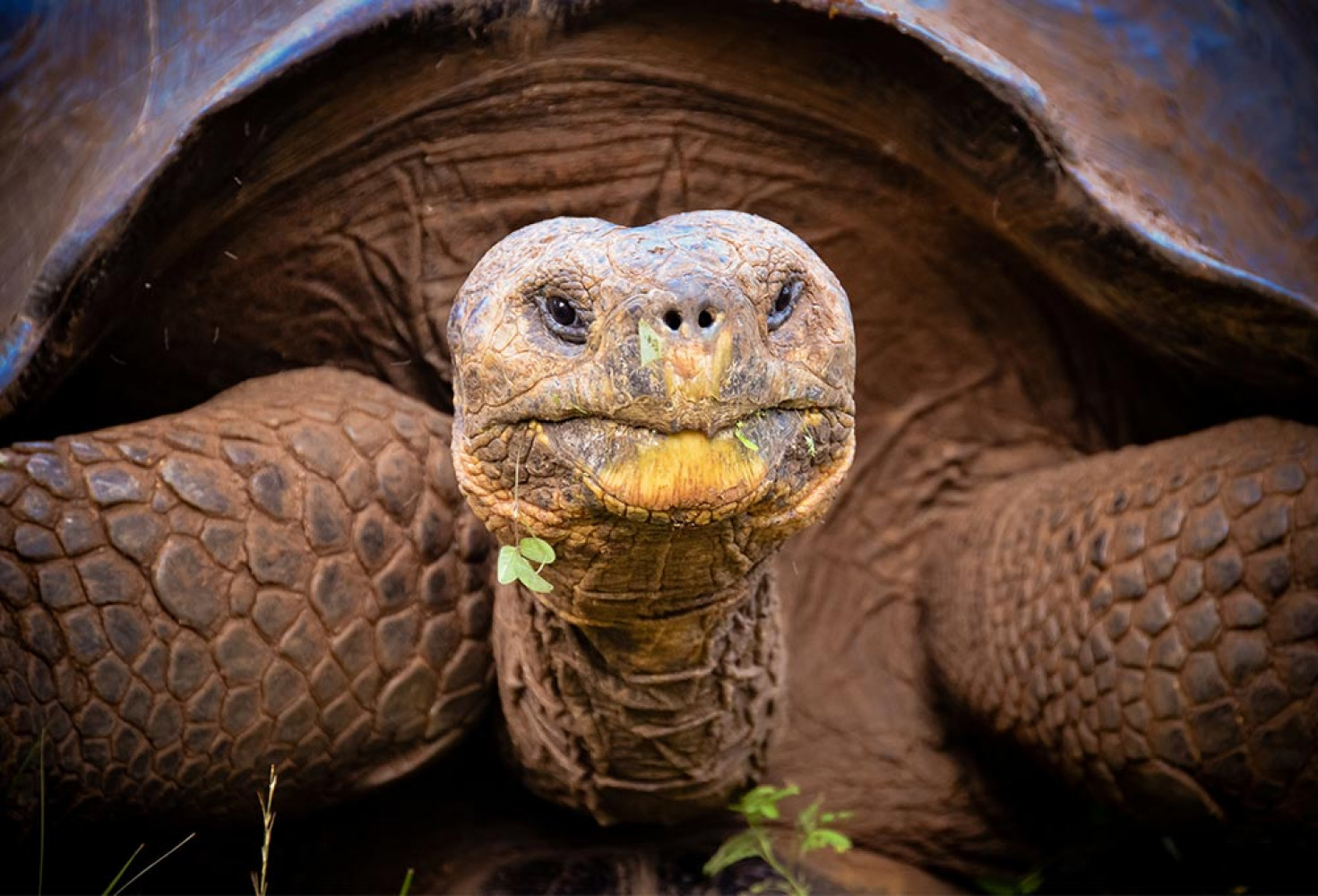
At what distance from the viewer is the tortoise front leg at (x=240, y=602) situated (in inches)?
81.0

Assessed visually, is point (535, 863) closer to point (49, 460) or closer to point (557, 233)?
point (49, 460)

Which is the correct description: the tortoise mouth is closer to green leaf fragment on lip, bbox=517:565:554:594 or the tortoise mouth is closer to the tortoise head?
the tortoise head

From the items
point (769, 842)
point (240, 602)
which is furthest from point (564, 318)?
point (769, 842)

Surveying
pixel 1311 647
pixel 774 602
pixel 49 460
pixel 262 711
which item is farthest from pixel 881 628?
pixel 49 460

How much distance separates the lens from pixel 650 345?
5.05 feet

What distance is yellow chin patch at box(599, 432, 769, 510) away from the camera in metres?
1.56

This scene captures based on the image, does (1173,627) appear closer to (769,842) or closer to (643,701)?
(769,842)

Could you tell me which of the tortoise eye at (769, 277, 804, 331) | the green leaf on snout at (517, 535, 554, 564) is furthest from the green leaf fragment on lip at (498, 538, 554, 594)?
the tortoise eye at (769, 277, 804, 331)

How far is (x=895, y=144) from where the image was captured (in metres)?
2.47

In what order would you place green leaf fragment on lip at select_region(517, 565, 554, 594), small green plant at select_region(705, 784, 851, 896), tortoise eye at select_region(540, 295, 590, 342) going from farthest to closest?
small green plant at select_region(705, 784, 851, 896)
green leaf fragment on lip at select_region(517, 565, 554, 594)
tortoise eye at select_region(540, 295, 590, 342)

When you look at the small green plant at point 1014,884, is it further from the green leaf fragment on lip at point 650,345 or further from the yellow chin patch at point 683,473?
the green leaf fragment on lip at point 650,345

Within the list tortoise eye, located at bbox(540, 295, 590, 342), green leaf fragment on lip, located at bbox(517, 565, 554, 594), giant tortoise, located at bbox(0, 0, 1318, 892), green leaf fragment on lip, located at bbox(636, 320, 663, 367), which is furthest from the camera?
giant tortoise, located at bbox(0, 0, 1318, 892)

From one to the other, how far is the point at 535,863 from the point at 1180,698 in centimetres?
114

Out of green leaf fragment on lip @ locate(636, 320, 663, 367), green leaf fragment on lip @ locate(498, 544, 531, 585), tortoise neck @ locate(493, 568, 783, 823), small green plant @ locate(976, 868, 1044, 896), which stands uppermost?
green leaf fragment on lip @ locate(636, 320, 663, 367)
